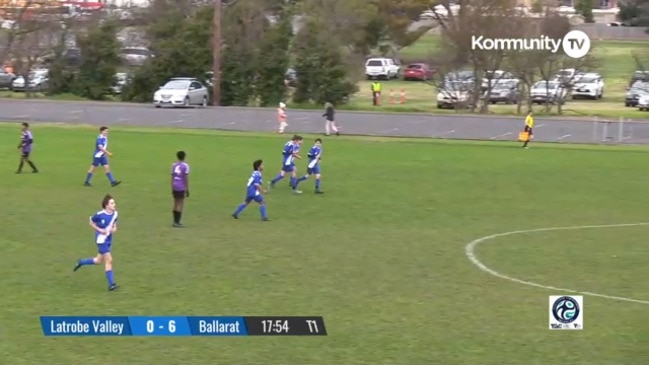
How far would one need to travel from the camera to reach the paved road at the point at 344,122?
154 ft

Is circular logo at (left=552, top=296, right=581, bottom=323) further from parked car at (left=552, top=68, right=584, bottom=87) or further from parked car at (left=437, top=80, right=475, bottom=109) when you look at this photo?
parked car at (left=437, top=80, right=475, bottom=109)

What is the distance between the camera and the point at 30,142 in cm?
3108

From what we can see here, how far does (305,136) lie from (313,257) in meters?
25.7

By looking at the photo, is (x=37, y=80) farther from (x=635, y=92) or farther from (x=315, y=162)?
(x=315, y=162)

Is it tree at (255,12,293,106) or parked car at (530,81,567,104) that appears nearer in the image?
parked car at (530,81,567,104)

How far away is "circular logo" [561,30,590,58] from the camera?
57.8 meters

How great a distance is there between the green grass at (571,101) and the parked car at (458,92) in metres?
0.78

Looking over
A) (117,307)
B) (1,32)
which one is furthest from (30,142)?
(1,32)

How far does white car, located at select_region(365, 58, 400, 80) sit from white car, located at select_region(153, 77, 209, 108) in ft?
77.4

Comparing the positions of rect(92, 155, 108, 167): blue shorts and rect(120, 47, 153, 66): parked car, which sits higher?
rect(120, 47, 153, 66): parked car

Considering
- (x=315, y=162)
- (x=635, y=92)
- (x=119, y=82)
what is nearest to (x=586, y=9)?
(x=635, y=92)

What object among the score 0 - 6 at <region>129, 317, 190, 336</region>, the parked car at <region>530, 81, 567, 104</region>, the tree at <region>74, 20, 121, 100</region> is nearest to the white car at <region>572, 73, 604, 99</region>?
the parked car at <region>530, 81, 567, 104</region>

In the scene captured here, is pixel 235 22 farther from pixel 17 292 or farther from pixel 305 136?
pixel 17 292

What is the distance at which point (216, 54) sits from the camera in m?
57.2
